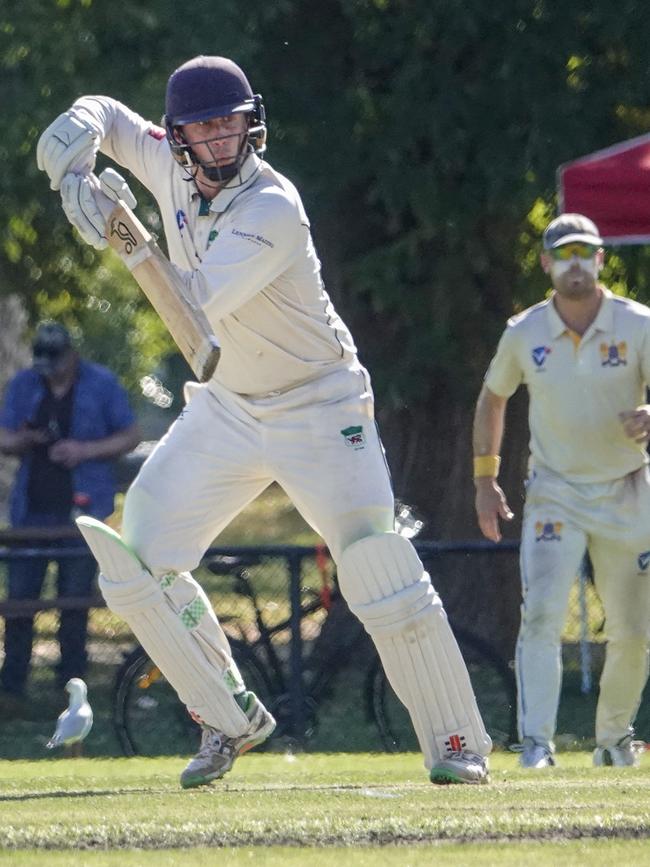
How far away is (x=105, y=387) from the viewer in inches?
438

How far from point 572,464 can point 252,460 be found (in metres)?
2.11

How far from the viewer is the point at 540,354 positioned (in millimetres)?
8328

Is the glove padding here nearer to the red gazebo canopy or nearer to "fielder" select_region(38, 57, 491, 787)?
"fielder" select_region(38, 57, 491, 787)

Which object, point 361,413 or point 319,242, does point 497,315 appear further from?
point 361,413

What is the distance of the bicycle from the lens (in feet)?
32.1

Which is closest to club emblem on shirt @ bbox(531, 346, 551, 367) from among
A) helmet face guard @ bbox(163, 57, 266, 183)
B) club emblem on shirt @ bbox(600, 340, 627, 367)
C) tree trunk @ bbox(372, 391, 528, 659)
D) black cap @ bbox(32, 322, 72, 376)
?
club emblem on shirt @ bbox(600, 340, 627, 367)

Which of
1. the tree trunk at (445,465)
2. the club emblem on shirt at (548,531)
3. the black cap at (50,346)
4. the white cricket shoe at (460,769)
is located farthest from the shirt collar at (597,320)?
the tree trunk at (445,465)

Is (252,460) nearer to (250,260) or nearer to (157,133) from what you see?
(250,260)

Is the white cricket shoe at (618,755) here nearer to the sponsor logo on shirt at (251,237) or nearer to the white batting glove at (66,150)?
the sponsor logo on shirt at (251,237)

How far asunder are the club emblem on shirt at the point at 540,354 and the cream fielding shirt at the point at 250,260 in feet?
6.05

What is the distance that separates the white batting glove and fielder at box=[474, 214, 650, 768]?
8.74 ft

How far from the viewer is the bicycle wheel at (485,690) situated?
32.1 feet

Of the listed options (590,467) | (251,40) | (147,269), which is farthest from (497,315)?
(147,269)

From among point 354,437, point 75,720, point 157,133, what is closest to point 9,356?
point 75,720
